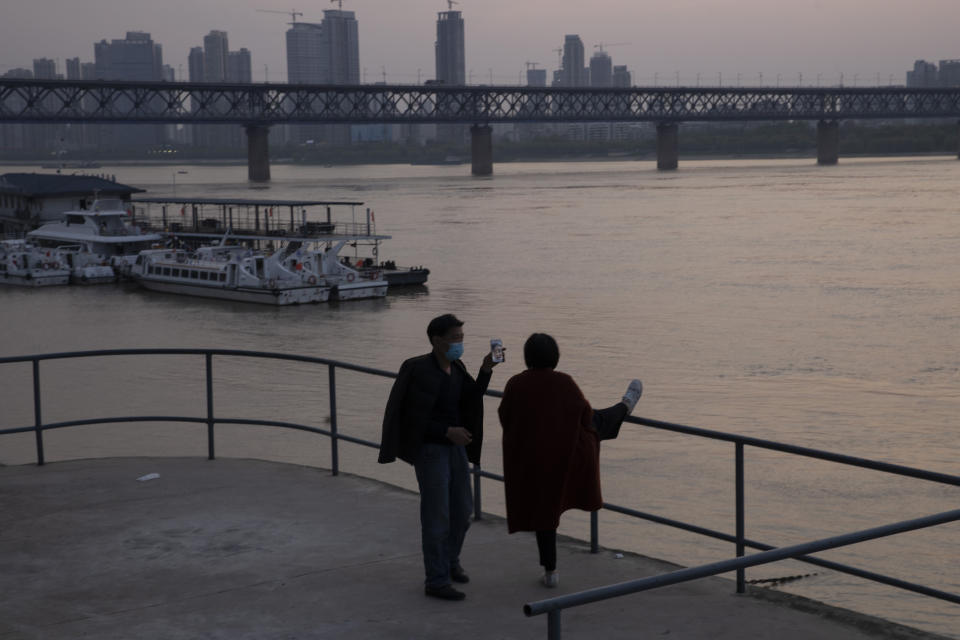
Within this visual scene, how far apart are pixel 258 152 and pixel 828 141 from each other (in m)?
82.5

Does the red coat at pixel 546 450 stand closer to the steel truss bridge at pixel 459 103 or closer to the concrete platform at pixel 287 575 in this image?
the concrete platform at pixel 287 575

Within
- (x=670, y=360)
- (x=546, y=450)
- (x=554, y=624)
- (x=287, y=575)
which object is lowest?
(x=670, y=360)

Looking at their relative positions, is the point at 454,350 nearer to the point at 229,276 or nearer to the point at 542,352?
the point at 542,352

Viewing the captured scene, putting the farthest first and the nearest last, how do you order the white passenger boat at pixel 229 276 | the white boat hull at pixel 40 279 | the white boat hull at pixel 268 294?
the white boat hull at pixel 40 279 < the white passenger boat at pixel 229 276 < the white boat hull at pixel 268 294

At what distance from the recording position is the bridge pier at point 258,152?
15125 cm

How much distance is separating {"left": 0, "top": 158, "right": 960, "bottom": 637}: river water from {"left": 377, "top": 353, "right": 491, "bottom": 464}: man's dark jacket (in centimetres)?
114

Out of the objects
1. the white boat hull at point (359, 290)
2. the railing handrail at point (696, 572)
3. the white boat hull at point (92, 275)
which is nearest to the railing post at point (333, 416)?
→ the railing handrail at point (696, 572)

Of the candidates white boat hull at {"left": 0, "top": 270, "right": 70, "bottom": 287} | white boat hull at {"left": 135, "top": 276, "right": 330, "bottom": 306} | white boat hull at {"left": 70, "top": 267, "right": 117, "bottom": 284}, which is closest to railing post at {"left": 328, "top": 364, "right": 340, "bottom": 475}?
white boat hull at {"left": 135, "top": 276, "right": 330, "bottom": 306}

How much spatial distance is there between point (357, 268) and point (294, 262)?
2643mm

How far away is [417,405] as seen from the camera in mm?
6398

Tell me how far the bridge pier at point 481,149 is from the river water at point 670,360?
3677 inches

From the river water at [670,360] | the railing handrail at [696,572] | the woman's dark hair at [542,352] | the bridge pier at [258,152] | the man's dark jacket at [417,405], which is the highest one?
the bridge pier at [258,152]

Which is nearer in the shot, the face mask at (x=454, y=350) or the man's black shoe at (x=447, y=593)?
the face mask at (x=454, y=350)

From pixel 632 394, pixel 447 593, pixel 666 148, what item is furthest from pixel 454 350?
pixel 666 148
